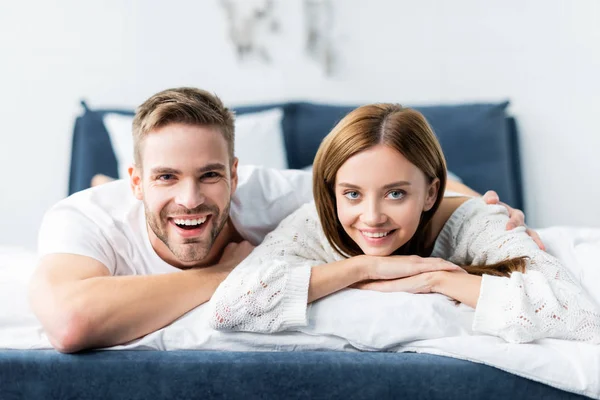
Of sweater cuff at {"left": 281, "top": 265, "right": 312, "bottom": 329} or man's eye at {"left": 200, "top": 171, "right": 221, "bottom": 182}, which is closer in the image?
sweater cuff at {"left": 281, "top": 265, "right": 312, "bottom": 329}

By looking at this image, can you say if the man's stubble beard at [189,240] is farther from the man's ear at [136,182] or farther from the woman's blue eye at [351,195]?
the woman's blue eye at [351,195]

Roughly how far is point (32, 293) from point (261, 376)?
0.54m

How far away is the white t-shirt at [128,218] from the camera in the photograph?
1.63 meters

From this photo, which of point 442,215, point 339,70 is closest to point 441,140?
point 339,70

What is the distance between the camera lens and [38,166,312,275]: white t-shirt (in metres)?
1.63

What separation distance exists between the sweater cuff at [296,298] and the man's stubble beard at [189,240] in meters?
0.26

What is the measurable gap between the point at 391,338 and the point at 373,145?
43 cm

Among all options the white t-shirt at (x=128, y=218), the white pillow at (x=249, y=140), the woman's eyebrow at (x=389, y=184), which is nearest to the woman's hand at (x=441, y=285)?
the woman's eyebrow at (x=389, y=184)

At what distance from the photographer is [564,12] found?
Result: 3.12 meters

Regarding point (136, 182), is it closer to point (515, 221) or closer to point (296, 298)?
point (296, 298)

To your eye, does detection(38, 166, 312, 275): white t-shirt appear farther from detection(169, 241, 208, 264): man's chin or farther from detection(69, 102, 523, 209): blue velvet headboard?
detection(69, 102, 523, 209): blue velvet headboard

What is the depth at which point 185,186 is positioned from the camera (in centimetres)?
158

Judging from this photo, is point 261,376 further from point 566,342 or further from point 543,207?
Answer: point 543,207

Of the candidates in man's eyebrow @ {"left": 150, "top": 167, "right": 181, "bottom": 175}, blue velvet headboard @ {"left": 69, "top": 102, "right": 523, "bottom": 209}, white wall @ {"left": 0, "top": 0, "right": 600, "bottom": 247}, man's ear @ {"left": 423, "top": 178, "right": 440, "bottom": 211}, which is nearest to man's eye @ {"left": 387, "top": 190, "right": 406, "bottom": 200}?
man's ear @ {"left": 423, "top": 178, "right": 440, "bottom": 211}
